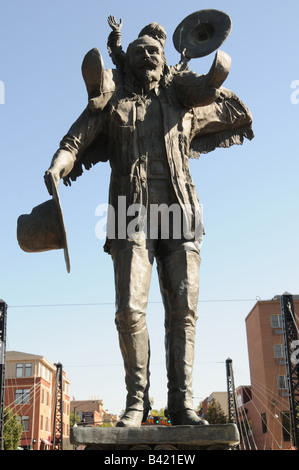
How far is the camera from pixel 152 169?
14.8 feet

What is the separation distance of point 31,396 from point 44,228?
56278mm

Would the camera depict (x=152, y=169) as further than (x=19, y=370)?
No

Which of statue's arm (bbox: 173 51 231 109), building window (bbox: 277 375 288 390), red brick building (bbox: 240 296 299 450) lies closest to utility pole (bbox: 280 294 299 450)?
statue's arm (bbox: 173 51 231 109)

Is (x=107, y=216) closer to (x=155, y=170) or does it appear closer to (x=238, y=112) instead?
(x=155, y=170)

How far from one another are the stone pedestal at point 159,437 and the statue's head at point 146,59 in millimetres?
2869

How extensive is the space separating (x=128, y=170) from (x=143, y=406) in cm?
188

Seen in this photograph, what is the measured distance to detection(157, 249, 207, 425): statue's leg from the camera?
3955mm

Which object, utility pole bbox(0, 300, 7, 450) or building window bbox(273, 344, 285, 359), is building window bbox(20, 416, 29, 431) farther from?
utility pole bbox(0, 300, 7, 450)

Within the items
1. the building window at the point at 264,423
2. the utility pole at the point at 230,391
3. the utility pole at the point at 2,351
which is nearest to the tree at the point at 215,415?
the building window at the point at 264,423

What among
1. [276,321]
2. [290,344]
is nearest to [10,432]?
[290,344]

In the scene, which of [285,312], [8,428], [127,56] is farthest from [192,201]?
[8,428]

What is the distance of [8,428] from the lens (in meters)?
36.9

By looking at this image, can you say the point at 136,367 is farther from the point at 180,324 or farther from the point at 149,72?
the point at 149,72

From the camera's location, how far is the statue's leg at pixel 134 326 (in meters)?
3.95
